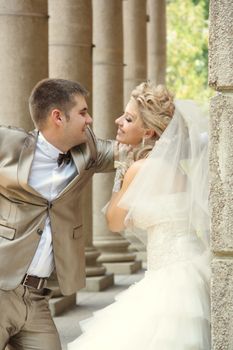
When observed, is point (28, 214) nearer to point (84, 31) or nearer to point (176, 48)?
point (84, 31)

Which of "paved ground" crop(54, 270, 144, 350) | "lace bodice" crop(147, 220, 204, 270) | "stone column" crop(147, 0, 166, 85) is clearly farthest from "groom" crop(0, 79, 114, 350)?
"stone column" crop(147, 0, 166, 85)

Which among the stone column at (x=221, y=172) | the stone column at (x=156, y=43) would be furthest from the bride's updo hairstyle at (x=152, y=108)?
the stone column at (x=156, y=43)

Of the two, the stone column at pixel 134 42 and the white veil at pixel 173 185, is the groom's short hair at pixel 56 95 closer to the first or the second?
the white veil at pixel 173 185

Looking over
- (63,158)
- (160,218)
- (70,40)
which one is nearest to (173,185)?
(160,218)

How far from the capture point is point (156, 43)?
29.1 meters

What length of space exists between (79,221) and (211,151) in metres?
1.86

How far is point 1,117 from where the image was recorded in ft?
40.3

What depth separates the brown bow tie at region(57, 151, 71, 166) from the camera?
7418 millimetres

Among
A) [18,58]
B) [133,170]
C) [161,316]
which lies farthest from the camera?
[18,58]

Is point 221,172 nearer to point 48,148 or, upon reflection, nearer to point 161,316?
point 161,316

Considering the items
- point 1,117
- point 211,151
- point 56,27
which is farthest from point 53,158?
point 56,27

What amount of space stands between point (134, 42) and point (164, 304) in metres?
16.9

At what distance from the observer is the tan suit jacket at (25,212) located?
7262 mm

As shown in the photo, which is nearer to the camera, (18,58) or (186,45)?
(18,58)
